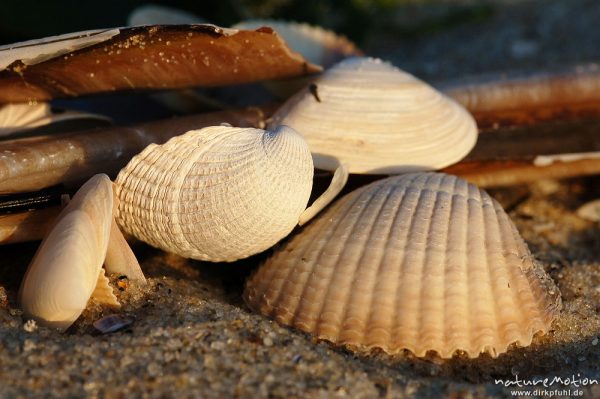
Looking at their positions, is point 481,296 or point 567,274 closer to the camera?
point 481,296

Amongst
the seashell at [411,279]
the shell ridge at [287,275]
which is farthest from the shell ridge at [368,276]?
the shell ridge at [287,275]

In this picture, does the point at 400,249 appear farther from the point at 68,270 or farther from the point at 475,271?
the point at 68,270

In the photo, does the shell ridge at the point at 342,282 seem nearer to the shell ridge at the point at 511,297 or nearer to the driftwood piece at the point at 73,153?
the shell ridge at the point at 511,297

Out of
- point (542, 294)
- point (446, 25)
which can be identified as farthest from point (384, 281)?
point (446, 25)

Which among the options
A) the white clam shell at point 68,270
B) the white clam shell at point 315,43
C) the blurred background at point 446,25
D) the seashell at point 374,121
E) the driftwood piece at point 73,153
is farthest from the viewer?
the blurred background at point 446,25

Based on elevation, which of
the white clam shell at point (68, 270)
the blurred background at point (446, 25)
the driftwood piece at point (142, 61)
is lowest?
the blurred background at point (446, 25)

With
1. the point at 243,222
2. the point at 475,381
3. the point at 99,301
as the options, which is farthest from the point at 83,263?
the point at 475,381

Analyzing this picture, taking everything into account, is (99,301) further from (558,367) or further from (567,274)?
(567,274)
